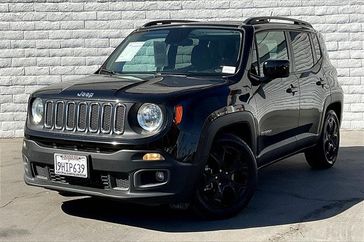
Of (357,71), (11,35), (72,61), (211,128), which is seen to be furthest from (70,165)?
(357,71)

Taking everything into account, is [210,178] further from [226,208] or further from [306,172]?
[306,172]

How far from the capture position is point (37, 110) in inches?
203

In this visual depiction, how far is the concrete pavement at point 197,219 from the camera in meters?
4.71

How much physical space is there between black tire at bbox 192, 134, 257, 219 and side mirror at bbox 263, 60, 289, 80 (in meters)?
0.87

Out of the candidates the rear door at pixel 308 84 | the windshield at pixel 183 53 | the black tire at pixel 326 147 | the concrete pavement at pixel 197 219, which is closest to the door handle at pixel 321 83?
the rear door at pixel 308 84

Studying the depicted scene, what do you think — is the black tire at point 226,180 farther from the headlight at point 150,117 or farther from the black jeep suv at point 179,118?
the headlight at point 150,117

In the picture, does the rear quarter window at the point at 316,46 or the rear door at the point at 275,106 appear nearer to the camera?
the rear door at the point at 275,106

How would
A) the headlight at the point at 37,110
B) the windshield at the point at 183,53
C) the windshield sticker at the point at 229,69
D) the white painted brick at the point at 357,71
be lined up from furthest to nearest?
1. the white painted brick at the point at 357,71
2. the windshield at the point at 183,53
3. the windshield sticker at the point at 229,69
4. the headlight at the point at 37,110

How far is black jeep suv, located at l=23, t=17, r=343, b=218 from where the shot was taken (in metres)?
4.53

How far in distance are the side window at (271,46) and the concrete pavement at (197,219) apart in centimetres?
144

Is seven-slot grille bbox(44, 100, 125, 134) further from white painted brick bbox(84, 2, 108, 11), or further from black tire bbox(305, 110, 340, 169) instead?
white painted brick bbox(84, 2, 108, 11)

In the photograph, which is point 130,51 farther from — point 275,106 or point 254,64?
point 275,106

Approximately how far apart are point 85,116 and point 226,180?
1.42 metres

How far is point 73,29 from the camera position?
32.2 ft
